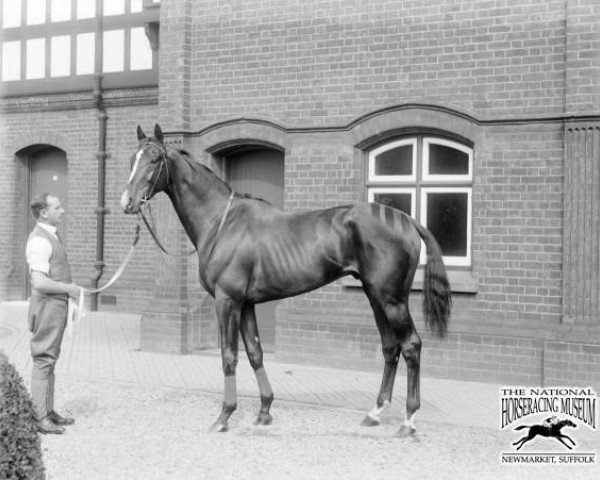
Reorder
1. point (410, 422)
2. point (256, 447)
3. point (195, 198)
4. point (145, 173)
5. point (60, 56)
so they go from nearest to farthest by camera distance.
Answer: point (256, 447) → point (410, 422) → point (145, 173) → point (195, 198) → point (60, 56)

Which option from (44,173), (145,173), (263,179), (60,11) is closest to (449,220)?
(263,179)

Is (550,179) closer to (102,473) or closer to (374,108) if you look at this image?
(374,108)

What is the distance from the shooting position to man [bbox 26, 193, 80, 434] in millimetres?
6750

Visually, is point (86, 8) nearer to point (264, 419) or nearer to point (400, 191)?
point (400, 191)

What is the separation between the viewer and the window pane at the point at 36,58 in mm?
16641

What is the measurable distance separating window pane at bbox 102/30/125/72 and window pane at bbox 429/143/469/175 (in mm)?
7851

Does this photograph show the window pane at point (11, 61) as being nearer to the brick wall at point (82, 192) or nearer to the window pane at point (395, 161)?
the brick wall at point (82, 192)

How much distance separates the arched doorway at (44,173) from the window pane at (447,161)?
28.8ft

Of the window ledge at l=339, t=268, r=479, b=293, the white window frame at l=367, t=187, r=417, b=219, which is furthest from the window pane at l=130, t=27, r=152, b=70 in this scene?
the window ledge at l=339, t=268, r=479, b=293

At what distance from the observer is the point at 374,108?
10258 millimetres

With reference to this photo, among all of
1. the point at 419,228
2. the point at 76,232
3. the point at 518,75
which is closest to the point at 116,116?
the point at 76,232

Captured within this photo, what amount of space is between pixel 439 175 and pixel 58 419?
5348 millimetres

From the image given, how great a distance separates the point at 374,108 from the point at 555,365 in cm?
373

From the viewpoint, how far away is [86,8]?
16297mm
